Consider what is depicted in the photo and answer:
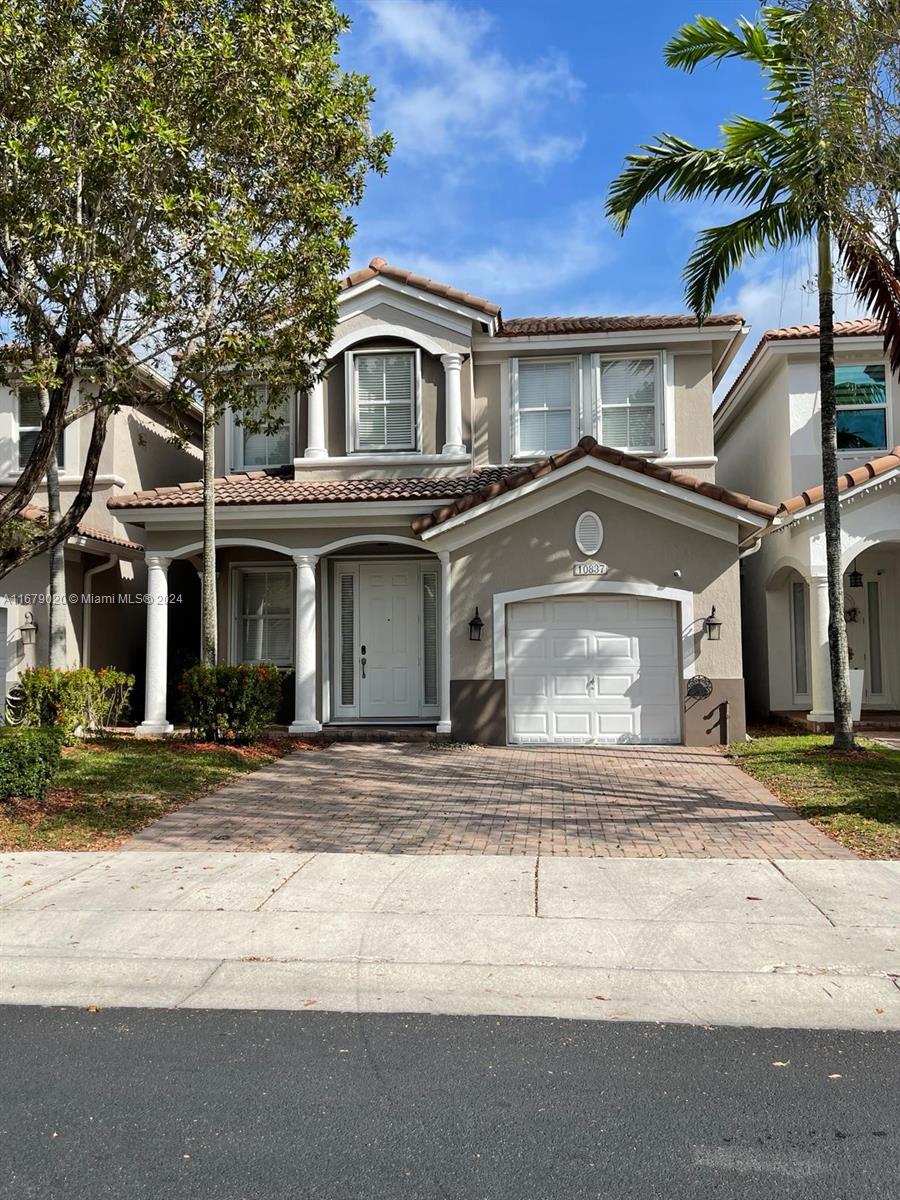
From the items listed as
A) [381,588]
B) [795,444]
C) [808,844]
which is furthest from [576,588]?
[808,844]

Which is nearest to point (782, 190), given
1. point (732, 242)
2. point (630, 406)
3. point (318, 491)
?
point (732, 242)

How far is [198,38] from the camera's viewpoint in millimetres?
Result: 9336

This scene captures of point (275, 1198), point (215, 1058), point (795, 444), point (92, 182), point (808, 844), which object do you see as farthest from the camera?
point (795, 444)

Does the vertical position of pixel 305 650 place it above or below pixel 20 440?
below

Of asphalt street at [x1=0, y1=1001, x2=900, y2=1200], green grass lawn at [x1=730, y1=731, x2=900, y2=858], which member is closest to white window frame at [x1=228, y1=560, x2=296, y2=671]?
green grass lawn at [x1=730, y1=731, x2=900, y2=858]

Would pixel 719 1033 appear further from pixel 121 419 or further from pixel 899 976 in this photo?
pixel 121 419

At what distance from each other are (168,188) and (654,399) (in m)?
9.41

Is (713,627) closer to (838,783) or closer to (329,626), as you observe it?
(838,783)

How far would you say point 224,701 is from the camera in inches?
536

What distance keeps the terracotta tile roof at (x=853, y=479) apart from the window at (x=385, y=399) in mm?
6206

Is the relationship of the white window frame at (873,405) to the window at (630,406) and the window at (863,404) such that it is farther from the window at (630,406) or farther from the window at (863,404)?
the window at (630,406)

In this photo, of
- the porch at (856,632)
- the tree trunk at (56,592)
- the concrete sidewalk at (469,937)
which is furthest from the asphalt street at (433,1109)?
the porch at (856,632)

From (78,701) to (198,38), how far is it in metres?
9.04

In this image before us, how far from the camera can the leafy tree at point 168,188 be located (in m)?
8.35
